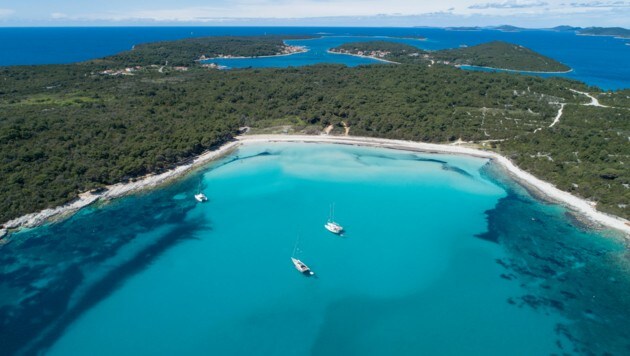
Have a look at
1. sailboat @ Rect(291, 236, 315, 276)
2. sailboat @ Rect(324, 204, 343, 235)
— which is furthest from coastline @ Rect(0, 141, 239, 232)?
sailboat @ Rect(291, 236, 315, 276)

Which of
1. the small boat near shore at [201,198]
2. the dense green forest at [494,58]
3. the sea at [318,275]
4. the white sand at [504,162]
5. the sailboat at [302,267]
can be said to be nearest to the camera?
the sea at [318,275]

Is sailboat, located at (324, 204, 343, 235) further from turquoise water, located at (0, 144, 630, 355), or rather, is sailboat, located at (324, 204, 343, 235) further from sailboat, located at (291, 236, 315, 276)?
sailboat, located at (291, 236, 315, 276)

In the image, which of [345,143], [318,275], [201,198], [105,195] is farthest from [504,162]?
[105,195]

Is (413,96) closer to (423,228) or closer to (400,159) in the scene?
(400,159)

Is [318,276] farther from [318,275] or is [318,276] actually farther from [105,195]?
[105,195]

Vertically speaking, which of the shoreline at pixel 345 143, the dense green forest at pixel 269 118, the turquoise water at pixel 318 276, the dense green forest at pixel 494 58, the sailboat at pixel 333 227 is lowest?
the turquoise water at pixel 318 276

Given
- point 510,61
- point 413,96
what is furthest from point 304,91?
point 510,61

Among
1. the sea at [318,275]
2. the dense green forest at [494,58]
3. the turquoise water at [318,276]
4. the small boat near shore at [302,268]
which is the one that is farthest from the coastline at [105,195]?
the dense green forest at [494,58]

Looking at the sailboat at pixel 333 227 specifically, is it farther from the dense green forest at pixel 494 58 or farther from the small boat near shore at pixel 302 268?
the dense green forest at pixel 494 58
